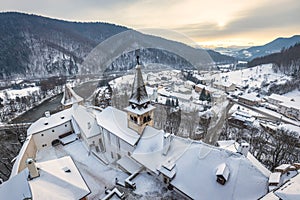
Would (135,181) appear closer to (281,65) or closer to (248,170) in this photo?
(248,170)

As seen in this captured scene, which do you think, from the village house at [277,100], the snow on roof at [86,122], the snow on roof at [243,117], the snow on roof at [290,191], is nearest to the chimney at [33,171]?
the snow on roof at [86,122]

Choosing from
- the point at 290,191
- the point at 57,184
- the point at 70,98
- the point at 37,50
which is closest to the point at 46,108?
the point at 70,98

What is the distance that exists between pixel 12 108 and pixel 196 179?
70.1 m

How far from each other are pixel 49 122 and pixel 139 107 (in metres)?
18.1

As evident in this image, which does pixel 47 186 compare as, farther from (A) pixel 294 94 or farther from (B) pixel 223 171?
(A) pixel 294 94

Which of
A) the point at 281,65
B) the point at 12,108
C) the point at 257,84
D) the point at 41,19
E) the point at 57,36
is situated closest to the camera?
the point at 12,108

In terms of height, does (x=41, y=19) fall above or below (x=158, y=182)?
above

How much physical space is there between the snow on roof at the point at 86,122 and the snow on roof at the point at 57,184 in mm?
10434

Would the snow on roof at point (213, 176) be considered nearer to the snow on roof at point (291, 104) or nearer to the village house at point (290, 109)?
the village house at point (290, 109)

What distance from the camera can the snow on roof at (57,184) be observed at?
503 inches

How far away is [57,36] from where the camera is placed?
523 feet

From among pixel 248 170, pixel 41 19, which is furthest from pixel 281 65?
pixel 41 19

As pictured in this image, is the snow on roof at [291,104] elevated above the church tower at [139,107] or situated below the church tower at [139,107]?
below

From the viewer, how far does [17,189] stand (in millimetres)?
13562
